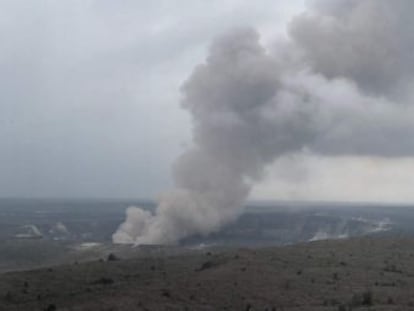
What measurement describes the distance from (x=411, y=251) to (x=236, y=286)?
31.4 m

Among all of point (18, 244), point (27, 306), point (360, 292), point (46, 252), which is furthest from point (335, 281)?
point (18, 244)

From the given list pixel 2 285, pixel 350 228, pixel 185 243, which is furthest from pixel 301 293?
pixel 350 228

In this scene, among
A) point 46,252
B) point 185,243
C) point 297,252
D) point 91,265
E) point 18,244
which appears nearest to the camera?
point 91,265

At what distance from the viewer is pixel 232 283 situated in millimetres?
52406

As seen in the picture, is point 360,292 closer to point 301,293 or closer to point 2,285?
point 301,293

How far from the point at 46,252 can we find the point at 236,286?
6962 centimetres

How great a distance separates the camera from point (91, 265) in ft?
216

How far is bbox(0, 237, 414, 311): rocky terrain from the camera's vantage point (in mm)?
45625

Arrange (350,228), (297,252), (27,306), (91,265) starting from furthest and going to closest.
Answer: (350,228) → (297,252) → (91,265) → (27,306)

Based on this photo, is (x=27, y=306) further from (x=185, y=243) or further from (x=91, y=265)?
(x=185, y=243)

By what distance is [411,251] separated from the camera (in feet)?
248

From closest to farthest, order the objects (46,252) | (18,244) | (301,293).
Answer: (301,293) < (46,252) < (18,244)

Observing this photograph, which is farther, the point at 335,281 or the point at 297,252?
the point at 297,252

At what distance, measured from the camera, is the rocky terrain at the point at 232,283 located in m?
45.6
